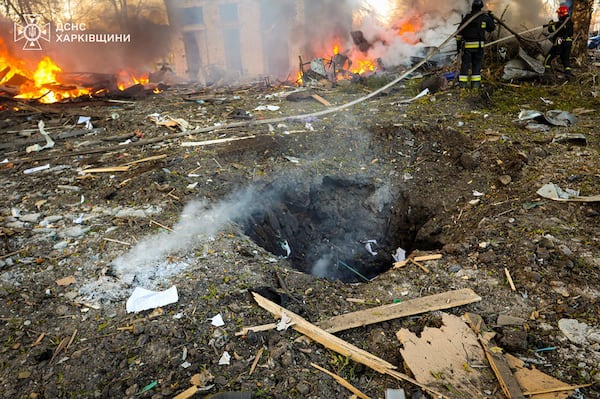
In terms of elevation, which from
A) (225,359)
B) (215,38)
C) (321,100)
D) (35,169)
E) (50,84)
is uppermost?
(215,38)

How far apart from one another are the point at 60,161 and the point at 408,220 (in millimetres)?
5699

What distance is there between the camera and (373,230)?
5613 mm

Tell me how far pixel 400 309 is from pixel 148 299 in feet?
6.73

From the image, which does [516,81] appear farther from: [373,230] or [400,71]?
[373,230]

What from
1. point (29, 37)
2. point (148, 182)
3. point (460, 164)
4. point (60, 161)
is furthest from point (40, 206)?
point (29, 37)

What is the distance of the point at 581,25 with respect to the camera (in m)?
9.34

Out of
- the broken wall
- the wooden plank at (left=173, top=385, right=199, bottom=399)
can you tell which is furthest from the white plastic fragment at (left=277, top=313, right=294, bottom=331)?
the broken wall

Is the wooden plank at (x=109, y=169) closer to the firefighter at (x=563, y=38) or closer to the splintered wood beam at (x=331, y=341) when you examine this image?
the splintered wood beam at (x=331, y=341)

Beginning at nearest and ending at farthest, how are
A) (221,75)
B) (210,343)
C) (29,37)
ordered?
(210,343)
(29,37)
(221,75)

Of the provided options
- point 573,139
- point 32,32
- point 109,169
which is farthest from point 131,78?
point 573,139

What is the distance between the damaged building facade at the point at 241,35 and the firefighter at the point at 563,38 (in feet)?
36.8

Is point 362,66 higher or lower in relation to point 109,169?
higher

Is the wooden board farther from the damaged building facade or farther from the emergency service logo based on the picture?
the emergency service logo

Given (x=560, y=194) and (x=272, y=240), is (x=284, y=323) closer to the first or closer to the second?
(x=272, y=240)
